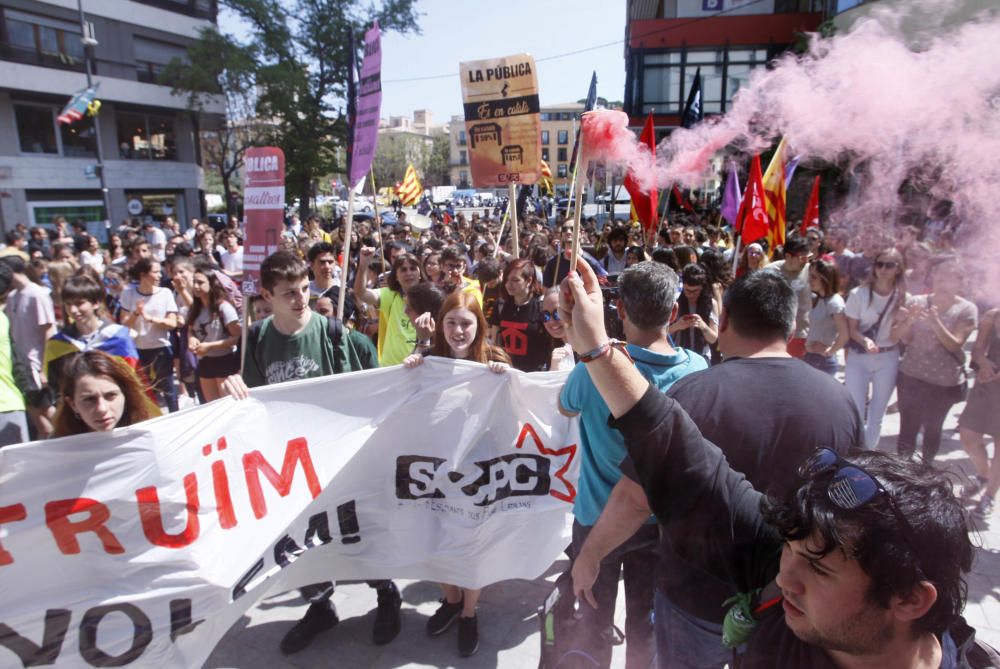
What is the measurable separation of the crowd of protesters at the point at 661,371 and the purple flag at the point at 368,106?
849mm

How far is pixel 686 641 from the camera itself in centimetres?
191

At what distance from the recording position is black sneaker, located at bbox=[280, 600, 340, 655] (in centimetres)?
309

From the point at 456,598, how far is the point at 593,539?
5.35 feet

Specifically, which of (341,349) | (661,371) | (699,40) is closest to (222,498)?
(341,349)

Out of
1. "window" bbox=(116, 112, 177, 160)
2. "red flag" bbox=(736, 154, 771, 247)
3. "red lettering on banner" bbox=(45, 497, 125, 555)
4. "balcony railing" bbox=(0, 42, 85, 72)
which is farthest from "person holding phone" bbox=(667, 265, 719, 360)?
"window" bbox=(116, 112, 177, 160)

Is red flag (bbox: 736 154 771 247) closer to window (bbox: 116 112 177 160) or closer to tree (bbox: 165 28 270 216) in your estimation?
tree (bbox: 165 28 270 216)

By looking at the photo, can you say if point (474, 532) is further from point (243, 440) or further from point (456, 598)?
point (243, 440)

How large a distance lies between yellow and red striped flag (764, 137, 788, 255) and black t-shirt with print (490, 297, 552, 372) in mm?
2579

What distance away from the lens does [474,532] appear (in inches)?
124

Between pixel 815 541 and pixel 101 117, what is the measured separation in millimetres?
34627

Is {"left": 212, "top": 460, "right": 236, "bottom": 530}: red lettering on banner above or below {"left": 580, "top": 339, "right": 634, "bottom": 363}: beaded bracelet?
below

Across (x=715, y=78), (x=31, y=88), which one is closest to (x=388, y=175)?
(x=31, y=88)


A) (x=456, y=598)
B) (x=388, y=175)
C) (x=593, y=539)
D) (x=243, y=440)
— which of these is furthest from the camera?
(x=388, y=175)

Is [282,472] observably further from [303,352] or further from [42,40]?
[42,40]
